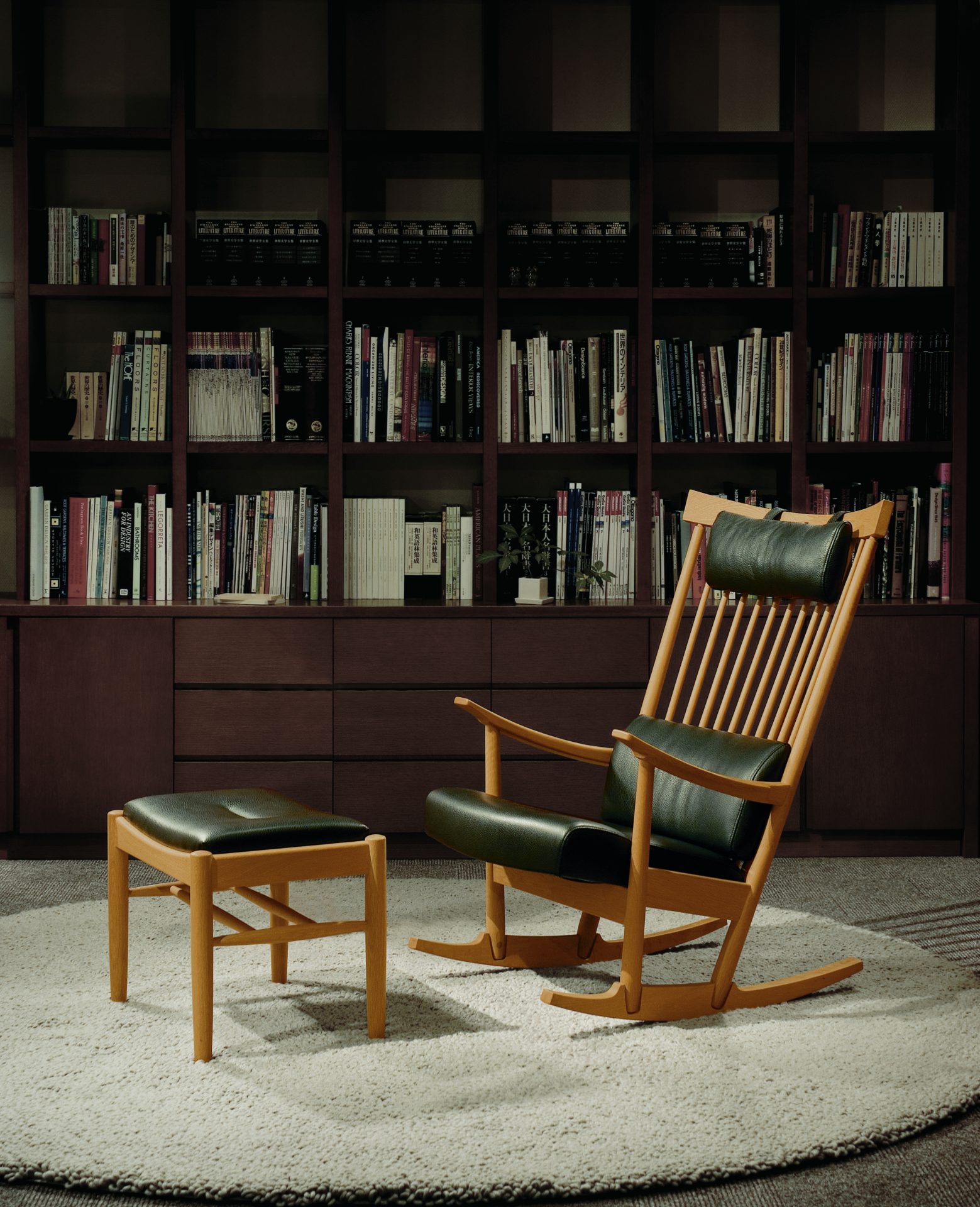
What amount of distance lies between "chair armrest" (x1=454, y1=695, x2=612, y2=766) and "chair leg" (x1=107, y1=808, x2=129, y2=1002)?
2.45 feet

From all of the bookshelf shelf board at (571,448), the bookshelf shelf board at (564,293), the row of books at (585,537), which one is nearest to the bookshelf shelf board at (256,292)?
the bookshelf shelf board at (564,293)

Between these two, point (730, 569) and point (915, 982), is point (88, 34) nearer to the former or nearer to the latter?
point (730, 569)

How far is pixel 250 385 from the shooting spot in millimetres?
3885

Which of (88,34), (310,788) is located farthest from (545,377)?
(88,34)

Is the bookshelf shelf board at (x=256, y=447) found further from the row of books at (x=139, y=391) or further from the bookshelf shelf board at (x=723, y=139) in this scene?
the bookshelf shelf board at (x=723, y=139)

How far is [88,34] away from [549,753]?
280cm

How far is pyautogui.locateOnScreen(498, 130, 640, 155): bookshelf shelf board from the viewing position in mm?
3844

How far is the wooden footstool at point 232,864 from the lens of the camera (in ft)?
7.11

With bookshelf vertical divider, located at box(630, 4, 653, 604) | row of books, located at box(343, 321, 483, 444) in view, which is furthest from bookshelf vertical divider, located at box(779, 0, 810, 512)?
row of books, located at box(343, 321, 483, 444)

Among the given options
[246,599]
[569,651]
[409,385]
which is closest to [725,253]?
[409,385]

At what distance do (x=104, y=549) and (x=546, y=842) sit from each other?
85.2 inches

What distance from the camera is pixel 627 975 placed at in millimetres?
2361

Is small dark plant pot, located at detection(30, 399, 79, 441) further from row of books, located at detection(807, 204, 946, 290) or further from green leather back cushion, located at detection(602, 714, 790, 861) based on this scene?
row of books, located at detection(807, 204, 946, 290)

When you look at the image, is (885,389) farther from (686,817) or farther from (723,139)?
(686,817)
